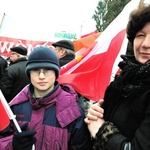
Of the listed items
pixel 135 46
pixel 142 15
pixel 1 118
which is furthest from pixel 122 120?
pixel 1 118

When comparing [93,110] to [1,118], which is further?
Answer: [1,118]

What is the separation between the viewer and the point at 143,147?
4.14 feet

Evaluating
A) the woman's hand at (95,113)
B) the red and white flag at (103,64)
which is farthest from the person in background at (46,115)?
the red and white flag at (103,64)

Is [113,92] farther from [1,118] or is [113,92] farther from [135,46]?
[1,118]

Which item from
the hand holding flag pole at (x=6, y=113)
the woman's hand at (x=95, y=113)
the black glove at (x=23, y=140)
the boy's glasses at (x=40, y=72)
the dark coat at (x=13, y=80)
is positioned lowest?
the dark coat at (x=13, y=80)

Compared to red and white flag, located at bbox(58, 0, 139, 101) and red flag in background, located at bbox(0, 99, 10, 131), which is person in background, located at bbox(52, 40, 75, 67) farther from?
red flag in background, located at bbox(0, 99, 10, 131)

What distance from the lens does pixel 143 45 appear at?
1477 mm

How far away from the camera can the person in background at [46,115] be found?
194cm

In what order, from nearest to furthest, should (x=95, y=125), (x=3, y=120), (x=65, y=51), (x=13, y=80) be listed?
1. (x=95, y=125)
2. (x=3, y=120)
3. (x=13, y=80)
4. (x=65, y=51)

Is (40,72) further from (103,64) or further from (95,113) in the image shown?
(103,64)

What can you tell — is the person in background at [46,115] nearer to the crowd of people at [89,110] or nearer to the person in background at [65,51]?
the crowd of people at [89,110]

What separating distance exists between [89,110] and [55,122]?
0.41 meters

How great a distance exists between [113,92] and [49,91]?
675 millimetres

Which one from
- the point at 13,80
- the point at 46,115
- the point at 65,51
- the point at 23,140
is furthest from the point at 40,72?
the point at 65,51
